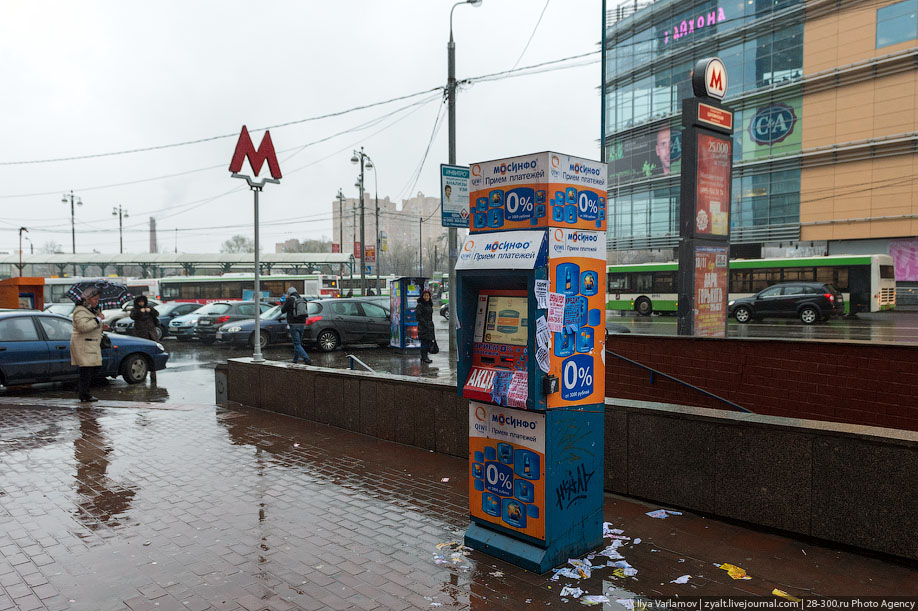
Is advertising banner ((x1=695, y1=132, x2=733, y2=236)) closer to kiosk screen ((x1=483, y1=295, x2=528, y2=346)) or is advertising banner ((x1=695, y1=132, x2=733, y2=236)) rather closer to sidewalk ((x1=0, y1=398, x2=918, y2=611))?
sidewalk ((x1=0, y1=398, x2=918, y2=611))

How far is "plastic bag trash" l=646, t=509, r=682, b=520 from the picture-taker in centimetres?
462

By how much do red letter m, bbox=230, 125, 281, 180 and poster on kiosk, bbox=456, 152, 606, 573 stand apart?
6.89 metres

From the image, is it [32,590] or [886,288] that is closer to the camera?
[32,590]

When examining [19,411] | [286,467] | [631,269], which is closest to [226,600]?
[286,467]

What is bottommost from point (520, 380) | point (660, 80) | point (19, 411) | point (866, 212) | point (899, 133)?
point (19, 411)


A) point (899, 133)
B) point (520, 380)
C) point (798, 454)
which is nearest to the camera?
point (520, 380)

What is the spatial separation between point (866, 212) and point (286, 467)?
126ft

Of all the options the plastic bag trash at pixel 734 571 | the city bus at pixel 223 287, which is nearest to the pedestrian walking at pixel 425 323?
the plastic bag trash at pixel 734 571

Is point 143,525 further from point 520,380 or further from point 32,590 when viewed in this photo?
point 520,380

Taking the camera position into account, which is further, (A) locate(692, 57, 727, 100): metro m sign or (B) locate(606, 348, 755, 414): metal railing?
(A) locate(692, 57, 727, 100): metro m sign

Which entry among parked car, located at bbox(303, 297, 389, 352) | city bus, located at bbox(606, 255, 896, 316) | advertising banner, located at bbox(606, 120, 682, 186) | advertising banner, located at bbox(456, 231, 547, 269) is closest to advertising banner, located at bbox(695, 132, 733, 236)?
advertising banner, located at bbox(456, 231, 547, 269)

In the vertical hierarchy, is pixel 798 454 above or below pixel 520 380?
below

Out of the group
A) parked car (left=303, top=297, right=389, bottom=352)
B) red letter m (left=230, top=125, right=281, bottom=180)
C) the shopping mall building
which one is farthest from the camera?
the shopping mall building

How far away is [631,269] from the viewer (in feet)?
113
